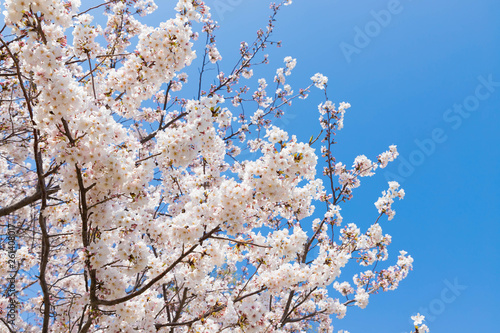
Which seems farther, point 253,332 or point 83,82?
point 83,82

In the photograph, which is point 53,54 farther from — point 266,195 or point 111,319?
point 111,319

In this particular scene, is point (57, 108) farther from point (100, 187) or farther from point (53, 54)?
point (100, 187)

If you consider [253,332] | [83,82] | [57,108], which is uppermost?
[83,82]

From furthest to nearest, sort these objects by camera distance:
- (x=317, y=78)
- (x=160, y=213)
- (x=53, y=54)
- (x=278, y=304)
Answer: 1. (x=278, y=304)
2. (x=317, y=78)
3. (x=160, y=213)
4. (x=53, y=54)

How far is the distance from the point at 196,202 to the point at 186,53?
1.99 m

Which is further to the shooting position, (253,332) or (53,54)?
(253,332)

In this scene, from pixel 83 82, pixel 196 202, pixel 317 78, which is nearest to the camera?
pixel 196 202

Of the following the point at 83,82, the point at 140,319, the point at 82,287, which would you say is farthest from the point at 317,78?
the point at 82,287

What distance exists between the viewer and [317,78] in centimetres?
848

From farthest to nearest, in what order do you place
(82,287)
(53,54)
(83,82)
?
(82,287)
(83,82)
(53,54)

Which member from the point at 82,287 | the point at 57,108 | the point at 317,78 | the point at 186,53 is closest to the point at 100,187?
the point at 57,108

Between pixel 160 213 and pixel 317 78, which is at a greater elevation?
pixel 317 78

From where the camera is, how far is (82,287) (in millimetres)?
7688

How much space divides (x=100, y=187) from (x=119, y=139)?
1.82ft
